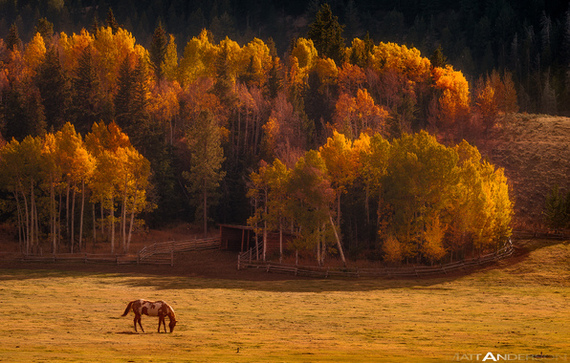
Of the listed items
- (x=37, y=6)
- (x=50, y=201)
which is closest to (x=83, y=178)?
(x=50, y=201)

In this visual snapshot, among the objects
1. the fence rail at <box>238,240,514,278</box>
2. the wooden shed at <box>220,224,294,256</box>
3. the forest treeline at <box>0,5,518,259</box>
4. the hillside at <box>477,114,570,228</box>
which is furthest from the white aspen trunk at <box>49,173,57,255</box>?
the hillside at <box>477,114,570,228</box>

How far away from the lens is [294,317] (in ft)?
118

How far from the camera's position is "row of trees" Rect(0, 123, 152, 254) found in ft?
219

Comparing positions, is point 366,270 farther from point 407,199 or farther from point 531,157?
point 531,157

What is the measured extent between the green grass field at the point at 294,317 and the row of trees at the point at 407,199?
186 inches

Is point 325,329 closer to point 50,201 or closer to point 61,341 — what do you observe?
point 61,341

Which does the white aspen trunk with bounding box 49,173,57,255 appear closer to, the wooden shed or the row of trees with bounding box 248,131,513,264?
the wooden shed

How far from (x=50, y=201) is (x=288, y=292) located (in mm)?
29986

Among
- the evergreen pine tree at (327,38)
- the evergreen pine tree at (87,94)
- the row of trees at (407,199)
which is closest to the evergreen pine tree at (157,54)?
the evergreen pine tree at (87,94)

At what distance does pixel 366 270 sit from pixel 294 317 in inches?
1010

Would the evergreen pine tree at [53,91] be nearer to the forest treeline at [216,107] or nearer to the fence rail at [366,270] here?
the forest treeline at [216,107]

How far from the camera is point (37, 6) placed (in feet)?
645

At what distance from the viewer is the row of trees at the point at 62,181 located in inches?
2628

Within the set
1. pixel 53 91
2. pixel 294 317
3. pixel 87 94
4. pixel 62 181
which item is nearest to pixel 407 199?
pixel 294 317
